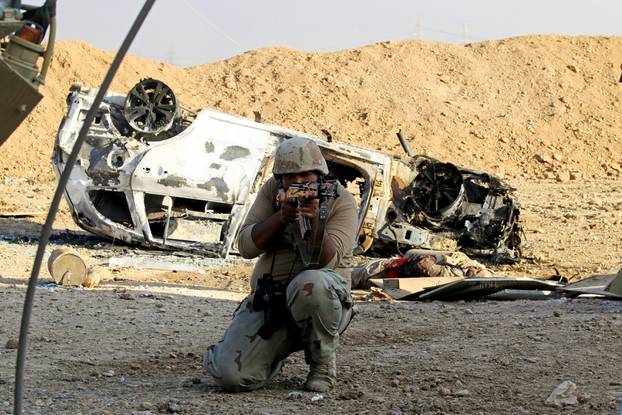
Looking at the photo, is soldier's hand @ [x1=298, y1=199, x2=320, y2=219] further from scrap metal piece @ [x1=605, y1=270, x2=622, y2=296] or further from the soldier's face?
scrap metal piece @ [x1=605, y1=270, x2=622, y2=296]

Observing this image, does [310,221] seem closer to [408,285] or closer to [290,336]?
[290,336]

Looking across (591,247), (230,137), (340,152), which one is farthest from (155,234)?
(591,247)

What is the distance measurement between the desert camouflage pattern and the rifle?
0.10m

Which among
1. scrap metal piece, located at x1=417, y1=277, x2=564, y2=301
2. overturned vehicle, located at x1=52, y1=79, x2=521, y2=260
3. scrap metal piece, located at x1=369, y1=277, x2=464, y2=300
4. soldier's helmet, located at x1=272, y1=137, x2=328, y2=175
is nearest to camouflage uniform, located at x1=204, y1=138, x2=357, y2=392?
soldier's helmet, located at x1=272, y1=137, x2=328, y2=175

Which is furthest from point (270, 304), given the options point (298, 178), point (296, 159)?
point (296, 159)

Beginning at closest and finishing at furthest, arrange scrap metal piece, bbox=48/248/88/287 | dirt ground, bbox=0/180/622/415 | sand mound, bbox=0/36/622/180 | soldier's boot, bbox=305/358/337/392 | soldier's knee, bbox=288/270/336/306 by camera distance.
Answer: dirt ground, bbox=0/180/622/415 < soldier's knee, bbox=288/270/336/306 < soldier's boot, bbox=305/358/337/392 < scrap metal piece, bbox=48/248/88/287 < sand mound, bbox=0/36/622/180

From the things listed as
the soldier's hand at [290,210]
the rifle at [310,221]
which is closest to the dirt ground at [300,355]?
the rifle at [310,221]

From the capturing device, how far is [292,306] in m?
6.54

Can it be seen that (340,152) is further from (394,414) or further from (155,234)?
(394,414)

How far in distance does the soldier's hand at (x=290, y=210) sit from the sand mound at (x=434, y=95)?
27.0 meters

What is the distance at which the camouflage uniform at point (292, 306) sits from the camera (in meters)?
6.54

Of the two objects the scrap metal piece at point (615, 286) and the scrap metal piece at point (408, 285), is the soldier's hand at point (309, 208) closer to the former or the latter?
the scrap metal piece at point (615, 286)

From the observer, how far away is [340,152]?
1510 centimetres

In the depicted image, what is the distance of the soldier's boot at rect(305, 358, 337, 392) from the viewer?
661cm
